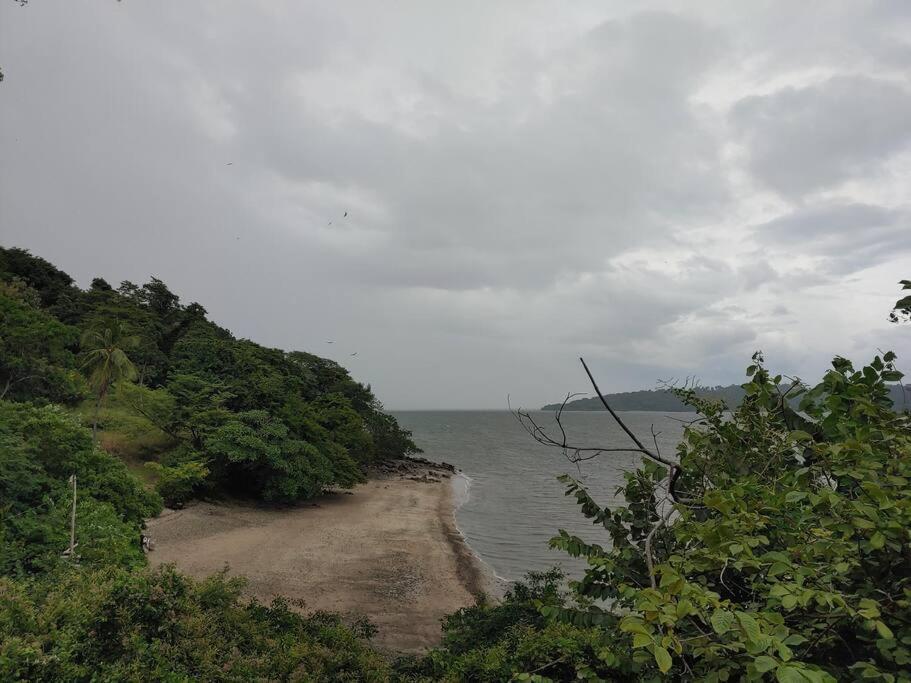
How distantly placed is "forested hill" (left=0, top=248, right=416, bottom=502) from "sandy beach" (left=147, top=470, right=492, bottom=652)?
1.95m

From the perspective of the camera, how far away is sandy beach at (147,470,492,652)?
14.9m

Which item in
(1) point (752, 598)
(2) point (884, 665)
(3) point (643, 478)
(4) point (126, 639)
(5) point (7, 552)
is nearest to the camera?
(2) point (884, 665)

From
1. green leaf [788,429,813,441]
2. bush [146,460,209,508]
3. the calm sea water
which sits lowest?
the calm sea water

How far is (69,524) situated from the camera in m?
9.09

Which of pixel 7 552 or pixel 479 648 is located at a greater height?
pixel 7 552

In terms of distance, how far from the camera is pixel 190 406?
2647 centimetres

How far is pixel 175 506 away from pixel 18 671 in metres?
21.3

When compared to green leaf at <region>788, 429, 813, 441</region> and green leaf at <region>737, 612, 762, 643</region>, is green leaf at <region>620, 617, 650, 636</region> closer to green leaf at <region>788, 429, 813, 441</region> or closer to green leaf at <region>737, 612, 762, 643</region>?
green leaf at <region>737, 612, 762, 643</region>

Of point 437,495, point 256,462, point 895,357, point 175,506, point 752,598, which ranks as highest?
point 895,357

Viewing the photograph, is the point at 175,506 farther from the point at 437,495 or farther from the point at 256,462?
the point at 437,495

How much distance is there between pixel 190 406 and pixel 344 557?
1329 centimetres

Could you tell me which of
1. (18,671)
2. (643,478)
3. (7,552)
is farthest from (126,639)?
(643,478)

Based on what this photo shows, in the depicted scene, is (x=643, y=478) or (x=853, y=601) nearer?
(x=853, y=601)

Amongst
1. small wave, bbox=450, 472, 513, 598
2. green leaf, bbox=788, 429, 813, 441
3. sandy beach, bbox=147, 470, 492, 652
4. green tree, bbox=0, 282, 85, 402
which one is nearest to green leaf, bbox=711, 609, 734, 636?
green leaf, bbox=788, 429, 813, 441
